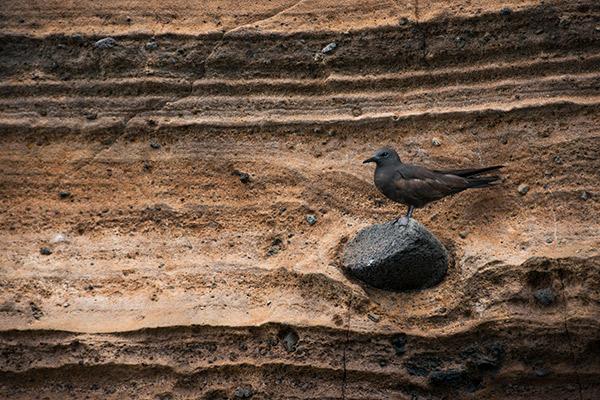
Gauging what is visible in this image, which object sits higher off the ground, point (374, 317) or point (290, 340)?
point (374, 317)

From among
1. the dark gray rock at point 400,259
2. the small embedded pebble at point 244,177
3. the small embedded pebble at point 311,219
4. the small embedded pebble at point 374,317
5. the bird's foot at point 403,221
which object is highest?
the small embedded pebble at point 244,177

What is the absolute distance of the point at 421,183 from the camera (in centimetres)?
480

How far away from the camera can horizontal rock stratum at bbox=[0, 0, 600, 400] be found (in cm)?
445

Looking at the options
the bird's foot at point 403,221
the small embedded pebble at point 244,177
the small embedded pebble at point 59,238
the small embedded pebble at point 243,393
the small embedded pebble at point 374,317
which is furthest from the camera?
the small embedded pebble at point 244,177

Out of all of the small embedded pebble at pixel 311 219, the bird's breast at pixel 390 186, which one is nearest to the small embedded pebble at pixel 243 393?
the small embedded pebble at pixel 311 219

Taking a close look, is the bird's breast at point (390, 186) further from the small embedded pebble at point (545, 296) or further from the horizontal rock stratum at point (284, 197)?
the small embedded pebble at point (545, 296)

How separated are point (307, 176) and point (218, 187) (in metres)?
0.60

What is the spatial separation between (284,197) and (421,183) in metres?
1.01

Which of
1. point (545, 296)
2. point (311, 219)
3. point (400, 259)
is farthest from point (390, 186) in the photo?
point (545, 296)

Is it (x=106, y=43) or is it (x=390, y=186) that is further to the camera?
(x=106, y=43)

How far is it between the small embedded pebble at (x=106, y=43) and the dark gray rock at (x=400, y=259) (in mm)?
2465

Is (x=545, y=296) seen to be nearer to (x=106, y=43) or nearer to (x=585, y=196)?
(x=585, y=196)

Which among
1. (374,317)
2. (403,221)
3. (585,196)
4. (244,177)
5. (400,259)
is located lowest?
(374,317)

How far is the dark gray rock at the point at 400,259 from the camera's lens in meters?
4.64
